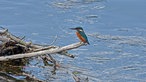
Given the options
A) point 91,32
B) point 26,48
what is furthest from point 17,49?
point 91,32

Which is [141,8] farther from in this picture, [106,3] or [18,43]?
[18,43]

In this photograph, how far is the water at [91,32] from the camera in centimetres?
1345

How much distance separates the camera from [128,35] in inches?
648

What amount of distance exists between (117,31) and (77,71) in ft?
12.3

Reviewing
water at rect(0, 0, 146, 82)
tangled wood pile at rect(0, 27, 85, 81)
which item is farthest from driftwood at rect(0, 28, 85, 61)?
water at rect(0, 0, 146, 82)

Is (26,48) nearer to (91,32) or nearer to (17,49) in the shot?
(17,49)

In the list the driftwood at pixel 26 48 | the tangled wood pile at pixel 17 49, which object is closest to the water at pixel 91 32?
the tangled wood pile at pixel 17 49

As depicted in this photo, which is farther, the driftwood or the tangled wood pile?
the tangled wood pile

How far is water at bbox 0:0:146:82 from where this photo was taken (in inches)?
530

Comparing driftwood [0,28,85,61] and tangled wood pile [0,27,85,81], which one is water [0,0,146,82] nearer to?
tangled wood pile [0,27,85,81]

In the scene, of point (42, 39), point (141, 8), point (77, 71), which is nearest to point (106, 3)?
point (141, 8)

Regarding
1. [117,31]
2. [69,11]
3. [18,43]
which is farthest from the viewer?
[69,11]

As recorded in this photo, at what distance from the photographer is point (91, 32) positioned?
16547mm

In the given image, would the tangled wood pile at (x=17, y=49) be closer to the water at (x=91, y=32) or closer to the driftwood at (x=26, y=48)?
the driftwood at (x=26, y=48)
